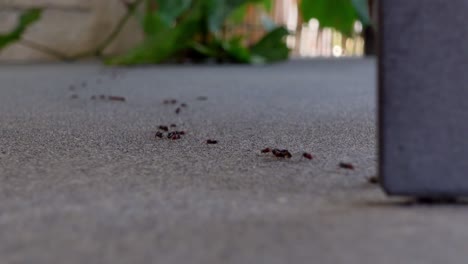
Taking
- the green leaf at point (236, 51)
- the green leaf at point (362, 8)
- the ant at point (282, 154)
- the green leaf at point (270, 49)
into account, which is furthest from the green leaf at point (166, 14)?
the ant at point (282, 154)

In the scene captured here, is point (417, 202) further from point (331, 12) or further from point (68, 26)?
point (68, 26)

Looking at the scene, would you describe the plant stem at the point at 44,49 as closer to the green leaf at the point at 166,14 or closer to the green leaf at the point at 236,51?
the green leaf at the point at 166,14

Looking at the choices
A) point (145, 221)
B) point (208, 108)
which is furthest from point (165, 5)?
point (145, 221)

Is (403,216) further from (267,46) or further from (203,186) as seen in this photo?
(267,46)

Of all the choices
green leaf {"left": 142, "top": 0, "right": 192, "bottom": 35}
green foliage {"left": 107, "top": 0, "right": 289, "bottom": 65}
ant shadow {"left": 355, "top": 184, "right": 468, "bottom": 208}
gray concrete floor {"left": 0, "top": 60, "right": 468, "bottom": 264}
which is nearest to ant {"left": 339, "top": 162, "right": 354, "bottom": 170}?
gray concrete floor {"left": 0, "top": 60, "right": 468, "bottom": 264}

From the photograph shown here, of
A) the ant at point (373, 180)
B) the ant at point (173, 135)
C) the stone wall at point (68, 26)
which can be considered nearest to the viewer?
the ant at point (373, 180)

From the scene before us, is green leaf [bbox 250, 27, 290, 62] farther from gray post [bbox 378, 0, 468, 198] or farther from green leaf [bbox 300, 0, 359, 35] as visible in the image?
gray post [bbox 378, 0, 468, 198]

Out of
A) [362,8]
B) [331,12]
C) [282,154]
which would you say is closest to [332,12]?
[331,12]
